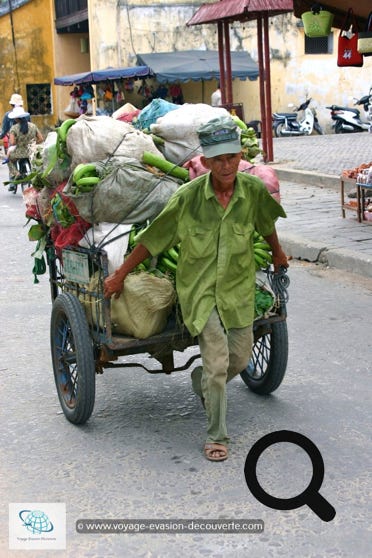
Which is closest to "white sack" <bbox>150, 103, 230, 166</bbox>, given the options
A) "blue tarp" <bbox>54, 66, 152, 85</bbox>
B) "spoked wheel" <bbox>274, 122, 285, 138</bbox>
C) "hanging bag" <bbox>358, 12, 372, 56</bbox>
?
"hanging bag" <bbox>358, 12, 372, 56</bbox>

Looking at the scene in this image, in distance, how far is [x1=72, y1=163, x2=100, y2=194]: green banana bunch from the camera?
14.0 feet

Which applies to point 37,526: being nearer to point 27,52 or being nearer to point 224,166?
point 224,166

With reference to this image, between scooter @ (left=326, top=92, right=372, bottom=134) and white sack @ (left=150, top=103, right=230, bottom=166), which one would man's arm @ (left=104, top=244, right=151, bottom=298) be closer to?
white sack @ (left=150, top=103, right=230, bottom=166)

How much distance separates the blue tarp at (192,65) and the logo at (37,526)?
872 inches

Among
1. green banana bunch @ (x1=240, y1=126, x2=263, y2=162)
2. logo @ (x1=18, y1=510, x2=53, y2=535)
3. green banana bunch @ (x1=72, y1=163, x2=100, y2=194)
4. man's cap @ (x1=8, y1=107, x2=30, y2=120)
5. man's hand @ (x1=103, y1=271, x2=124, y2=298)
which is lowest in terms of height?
logo @ (x1=18, y1=510, x2=53, y2=535)

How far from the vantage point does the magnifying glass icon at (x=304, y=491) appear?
11.7ft

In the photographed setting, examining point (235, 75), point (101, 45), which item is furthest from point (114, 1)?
point (235, 75)

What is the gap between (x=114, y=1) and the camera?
2709 cm

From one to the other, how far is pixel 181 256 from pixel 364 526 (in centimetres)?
145

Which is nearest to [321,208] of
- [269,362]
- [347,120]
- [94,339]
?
[269,362]

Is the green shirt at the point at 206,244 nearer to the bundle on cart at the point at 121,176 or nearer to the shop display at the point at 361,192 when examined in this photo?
the bundle on cart at the point at 121,176

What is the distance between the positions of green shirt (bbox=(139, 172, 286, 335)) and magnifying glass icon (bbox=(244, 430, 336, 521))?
1.95 feet

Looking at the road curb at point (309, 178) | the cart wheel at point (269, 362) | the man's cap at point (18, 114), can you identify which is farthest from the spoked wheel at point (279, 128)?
the cart wheel at point (269, 362)

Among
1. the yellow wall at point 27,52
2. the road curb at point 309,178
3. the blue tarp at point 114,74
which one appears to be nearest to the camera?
the road curb at point 309,178
